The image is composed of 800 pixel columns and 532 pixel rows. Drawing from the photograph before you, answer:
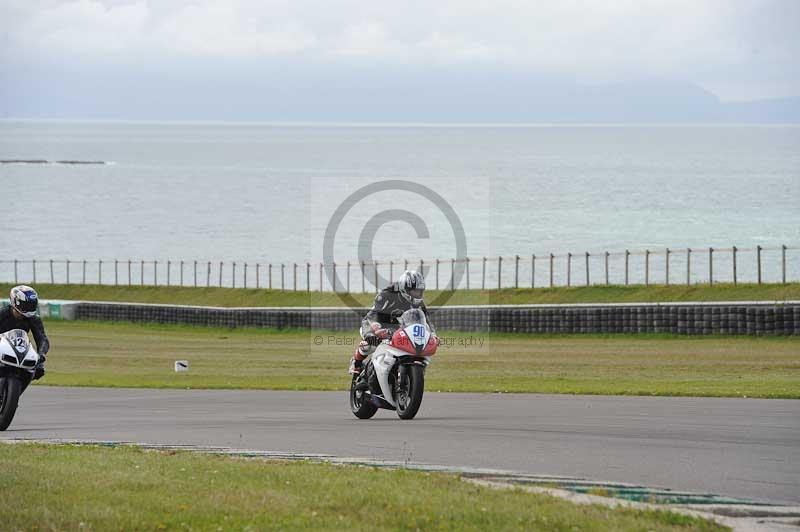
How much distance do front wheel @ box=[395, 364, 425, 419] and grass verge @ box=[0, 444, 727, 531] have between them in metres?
5.18

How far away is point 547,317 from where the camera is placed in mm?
46594

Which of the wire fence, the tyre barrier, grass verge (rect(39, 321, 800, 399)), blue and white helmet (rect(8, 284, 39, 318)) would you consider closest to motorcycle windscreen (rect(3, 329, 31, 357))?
blue and white helmet (rect(8, 284, 39, 318))

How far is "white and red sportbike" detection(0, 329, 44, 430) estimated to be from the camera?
17203 millimetres

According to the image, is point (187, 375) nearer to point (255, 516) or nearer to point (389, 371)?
point (389, 371)

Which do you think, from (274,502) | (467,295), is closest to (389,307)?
(274,502)

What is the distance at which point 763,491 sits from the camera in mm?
11438

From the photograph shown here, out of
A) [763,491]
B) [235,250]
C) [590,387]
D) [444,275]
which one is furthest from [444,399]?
[235,250]

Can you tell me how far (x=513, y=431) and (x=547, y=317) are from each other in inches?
1183

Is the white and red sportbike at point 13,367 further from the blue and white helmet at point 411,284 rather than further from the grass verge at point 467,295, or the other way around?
the grass verge at point 467,295

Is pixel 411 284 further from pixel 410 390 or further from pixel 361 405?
pixel 361 405

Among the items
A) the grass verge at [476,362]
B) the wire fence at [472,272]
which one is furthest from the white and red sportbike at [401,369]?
the wire fence at [472,272]

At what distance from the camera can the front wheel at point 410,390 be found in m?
18.3

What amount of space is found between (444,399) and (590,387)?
3920mm

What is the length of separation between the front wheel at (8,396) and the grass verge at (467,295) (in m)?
33.7
